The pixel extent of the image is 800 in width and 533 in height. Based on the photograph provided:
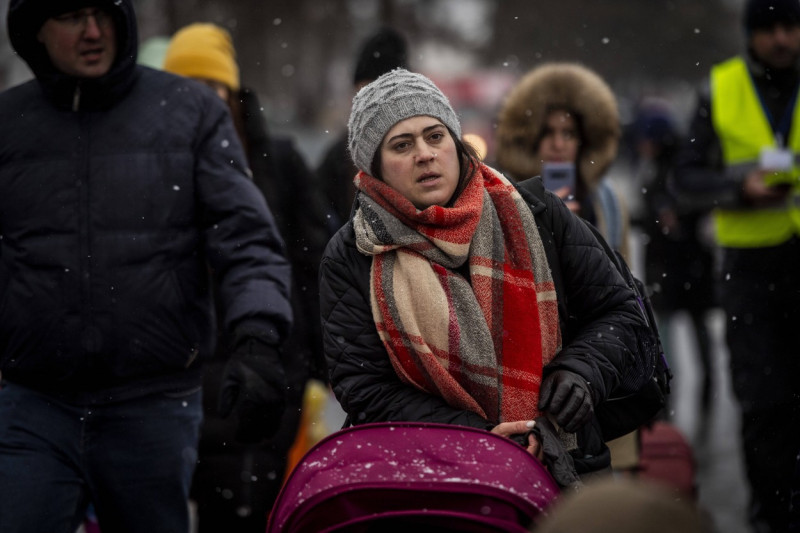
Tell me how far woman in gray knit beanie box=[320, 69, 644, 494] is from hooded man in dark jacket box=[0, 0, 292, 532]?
65 centimetres

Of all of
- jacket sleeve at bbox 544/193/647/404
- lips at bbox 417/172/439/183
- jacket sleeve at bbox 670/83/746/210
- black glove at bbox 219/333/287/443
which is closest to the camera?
jacket sleeve at bbox 544/193/647/404

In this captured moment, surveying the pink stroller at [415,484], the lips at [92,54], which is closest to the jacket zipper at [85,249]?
the lips at [92,54]

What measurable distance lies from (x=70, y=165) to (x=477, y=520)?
212 centimetres

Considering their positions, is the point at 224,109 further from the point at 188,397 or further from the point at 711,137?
the point at 711,137

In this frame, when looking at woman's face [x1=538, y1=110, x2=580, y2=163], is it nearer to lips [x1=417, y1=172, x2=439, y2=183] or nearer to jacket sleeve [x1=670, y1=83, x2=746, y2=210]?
jacket sleeve [x1=670, y1=83, x2=746, y2=210]

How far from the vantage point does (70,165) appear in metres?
4.17

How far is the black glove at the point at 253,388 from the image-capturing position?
156 inches

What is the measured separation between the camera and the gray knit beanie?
3.72m

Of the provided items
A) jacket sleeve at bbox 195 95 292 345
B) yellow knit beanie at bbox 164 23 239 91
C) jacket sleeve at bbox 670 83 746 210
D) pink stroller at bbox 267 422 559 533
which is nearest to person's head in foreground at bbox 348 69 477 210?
jacket sleeve at bbox 195 95 292 345

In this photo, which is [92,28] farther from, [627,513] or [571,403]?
[627,513]

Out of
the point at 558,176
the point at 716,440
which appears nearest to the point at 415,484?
the point at 558,176

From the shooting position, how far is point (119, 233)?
13.6 ft

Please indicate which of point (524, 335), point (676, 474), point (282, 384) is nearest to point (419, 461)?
point (524, 335)

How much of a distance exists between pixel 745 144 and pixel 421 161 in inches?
118
